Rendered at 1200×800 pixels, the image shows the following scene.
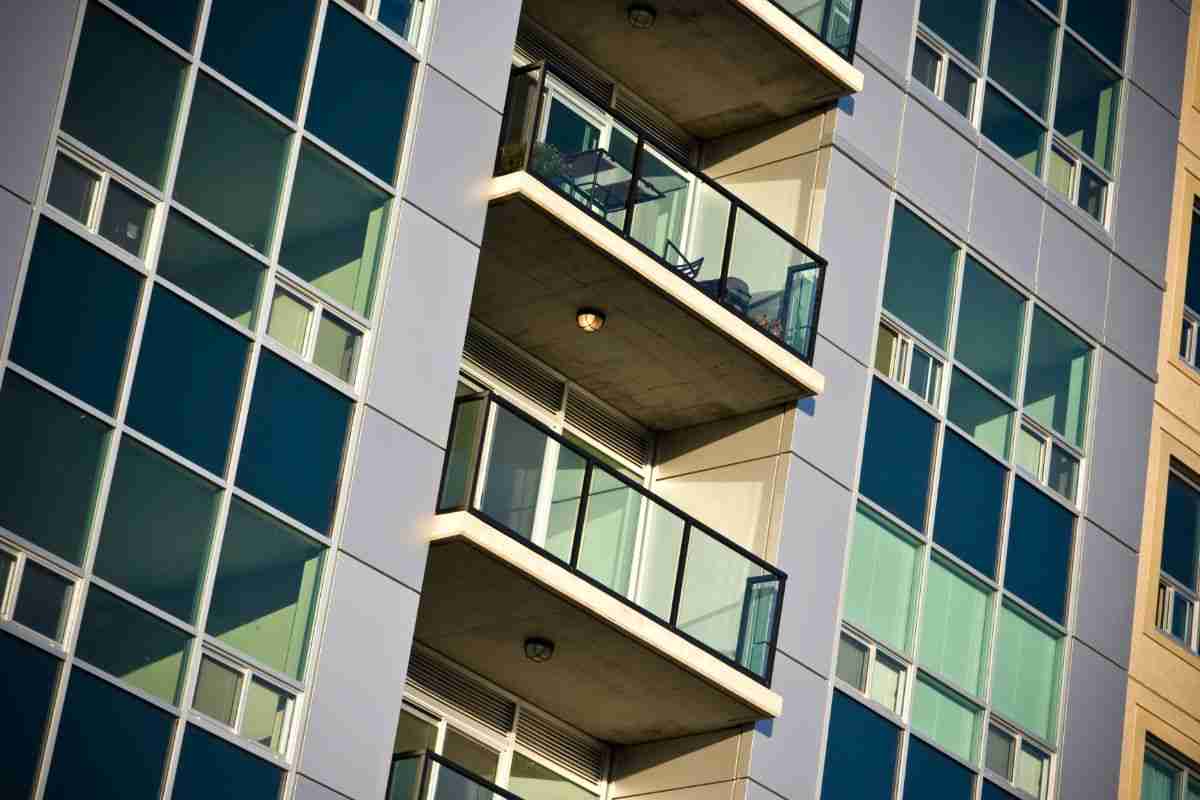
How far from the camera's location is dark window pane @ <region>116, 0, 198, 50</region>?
20.2 m

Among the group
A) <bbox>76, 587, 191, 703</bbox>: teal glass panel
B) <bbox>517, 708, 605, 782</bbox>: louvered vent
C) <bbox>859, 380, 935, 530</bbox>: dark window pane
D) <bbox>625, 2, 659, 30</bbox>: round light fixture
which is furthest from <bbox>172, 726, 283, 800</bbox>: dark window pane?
<bbox>625, 2, 659, 30</bbox>: round light fixture

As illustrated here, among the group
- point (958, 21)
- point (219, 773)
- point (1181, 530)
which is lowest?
point (219, 773)

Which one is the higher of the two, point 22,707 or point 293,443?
point 293,443

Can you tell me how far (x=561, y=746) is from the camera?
25.5 m

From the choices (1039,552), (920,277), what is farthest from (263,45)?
(1039,552)

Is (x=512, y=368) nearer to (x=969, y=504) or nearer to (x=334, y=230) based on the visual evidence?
(x=334, y=230)

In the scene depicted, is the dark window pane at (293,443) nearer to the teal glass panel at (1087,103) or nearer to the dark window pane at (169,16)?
the dark window pane at (169,16)

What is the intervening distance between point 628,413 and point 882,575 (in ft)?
10.5

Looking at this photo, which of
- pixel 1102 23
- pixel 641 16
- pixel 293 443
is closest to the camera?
pixel 293 443

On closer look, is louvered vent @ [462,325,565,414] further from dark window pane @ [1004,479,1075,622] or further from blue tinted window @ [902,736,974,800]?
dark window pane @ [1004,479,1075,622]

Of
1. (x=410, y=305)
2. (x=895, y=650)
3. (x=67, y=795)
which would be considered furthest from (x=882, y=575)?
(x=67, y=795)

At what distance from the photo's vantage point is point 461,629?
23.9m

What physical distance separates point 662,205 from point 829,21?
3.74 metres

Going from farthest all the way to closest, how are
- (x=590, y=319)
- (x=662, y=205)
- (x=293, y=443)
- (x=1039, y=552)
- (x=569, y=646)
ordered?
(x=1039, y=552), (x=590, y=319), (x=662, y=205), (x=569, y=646), (x=293, y=443)
